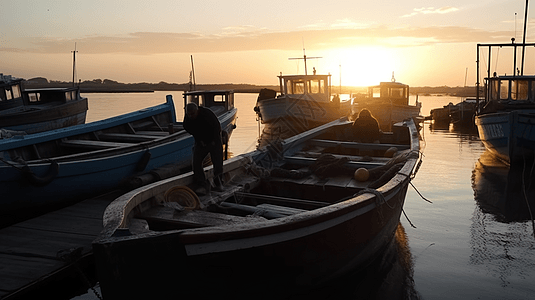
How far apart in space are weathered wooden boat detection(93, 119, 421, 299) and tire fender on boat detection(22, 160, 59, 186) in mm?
3811

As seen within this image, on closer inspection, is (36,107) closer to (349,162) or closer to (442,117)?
(349,162)

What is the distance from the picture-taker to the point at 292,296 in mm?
4621

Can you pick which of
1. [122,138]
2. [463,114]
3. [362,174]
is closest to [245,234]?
[362,174]

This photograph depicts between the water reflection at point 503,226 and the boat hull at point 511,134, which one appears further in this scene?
the boat hull at point 511,134

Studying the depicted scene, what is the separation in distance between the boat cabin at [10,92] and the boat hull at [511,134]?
21.5m

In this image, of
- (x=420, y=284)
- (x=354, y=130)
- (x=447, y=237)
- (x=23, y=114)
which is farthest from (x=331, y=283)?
(x=23, y=114)

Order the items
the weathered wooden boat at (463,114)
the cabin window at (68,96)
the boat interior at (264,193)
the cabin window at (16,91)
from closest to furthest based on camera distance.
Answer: the boat interior at (264,193), the cabin window at (16,91), the cabin window at (68,96), the weathered wooden boat at (463,114)

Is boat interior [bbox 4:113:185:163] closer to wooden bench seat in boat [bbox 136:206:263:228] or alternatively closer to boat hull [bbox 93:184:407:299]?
wooden bench seat in boat [bbox 136:206:263:228]

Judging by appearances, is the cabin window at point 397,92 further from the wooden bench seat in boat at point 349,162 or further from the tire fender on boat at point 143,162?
the tire fender on boat at point 143,162

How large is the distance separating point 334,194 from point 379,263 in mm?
1350

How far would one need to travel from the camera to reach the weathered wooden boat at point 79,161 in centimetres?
833

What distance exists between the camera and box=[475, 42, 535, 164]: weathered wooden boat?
13992mm

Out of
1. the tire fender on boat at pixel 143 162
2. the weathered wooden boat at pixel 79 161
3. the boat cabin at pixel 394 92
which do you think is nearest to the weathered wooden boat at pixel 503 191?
the weathered wooden boat at pixel 79 161

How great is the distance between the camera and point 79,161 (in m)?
9.26
